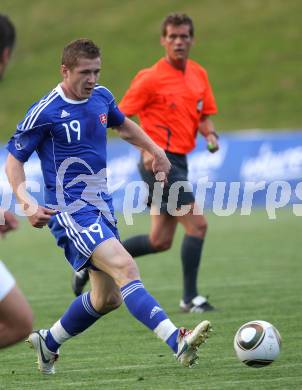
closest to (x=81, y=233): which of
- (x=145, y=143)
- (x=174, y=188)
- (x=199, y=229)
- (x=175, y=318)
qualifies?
(x=145, y=143)

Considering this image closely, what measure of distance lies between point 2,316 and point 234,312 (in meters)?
3.75

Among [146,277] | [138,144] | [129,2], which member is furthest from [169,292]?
[129,2]

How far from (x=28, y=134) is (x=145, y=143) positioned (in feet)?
2.63

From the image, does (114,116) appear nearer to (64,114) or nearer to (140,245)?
(64,114)

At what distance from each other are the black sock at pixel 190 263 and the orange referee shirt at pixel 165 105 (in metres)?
0.76

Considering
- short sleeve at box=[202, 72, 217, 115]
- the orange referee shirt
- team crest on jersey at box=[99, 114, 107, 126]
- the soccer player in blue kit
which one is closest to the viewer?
the soccer player in blue kit

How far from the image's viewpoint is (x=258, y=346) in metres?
5.74

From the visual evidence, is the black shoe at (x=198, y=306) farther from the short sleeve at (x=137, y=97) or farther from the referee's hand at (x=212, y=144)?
the short sleeve at (x=137, y=97)

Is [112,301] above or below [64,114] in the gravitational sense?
below

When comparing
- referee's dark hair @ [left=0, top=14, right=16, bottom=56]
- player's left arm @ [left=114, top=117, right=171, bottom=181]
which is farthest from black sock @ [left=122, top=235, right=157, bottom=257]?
referee's dark hair @ [left=0, top=14, right=16, bottom=56]

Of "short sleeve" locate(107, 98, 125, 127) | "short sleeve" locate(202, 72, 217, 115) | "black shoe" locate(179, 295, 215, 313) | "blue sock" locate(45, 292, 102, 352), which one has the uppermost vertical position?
"short sleeve" locate(107, 98, 125, 127)

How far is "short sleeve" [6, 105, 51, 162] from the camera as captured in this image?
6.07m

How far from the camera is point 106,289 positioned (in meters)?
6.18

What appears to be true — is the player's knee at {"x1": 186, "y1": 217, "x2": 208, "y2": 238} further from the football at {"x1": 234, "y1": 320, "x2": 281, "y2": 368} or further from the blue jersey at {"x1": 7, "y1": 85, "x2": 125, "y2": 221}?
the football at {"x1": 234, "y1": 320, "x2": 281, "y2": 368}
